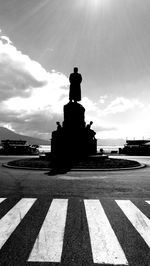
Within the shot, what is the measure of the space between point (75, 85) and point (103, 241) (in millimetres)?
23844

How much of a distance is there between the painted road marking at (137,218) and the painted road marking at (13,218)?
2.99 meters

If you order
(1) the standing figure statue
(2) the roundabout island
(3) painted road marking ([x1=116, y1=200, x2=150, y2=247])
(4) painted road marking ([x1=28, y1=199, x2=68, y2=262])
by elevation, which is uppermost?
(1) the standing figure statue

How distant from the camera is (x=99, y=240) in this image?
4.46m

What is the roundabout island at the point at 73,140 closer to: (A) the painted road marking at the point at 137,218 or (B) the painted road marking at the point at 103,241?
(A) the painted road marking at the point at 137,218

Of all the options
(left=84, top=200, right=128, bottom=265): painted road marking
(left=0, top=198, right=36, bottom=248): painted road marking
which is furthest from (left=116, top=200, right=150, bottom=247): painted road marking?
(left=0, top=198, right=36, bottom=248): painted road marking

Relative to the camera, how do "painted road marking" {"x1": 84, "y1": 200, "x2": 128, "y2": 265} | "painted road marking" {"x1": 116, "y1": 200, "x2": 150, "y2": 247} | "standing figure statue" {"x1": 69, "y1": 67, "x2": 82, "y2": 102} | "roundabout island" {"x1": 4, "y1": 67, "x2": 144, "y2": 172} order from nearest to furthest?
"painted road marking" {"x1": 84, "y1": 200, "x2": 128, "y2": 265}
"painted road marking" {"x1": 116, "y1": 200, "x2": 150, "y2": 247}
"roundabout island" {"x1": 4, "y1": 67, "x2": 144, "y2": 172}
"standing figure statue" {"x1": 69, "y1": 67, "x2": 82, "y2": 102}

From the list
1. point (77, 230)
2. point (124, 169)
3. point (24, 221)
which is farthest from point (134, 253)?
point (124, 169)

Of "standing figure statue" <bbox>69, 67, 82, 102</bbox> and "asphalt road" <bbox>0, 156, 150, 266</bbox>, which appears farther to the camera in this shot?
"standing figure statue" <bbox>69, 67, 82, 102</bbox>

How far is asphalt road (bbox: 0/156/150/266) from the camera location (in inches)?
150

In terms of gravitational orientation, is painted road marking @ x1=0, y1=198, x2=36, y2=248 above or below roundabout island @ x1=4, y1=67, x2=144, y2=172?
below

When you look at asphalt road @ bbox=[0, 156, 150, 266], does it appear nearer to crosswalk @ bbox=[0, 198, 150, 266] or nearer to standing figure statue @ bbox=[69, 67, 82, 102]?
crosswalk @ bbox=[0, 198, 150, 266]

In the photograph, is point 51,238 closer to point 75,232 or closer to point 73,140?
point 75,232

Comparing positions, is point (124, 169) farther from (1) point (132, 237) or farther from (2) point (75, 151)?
(1) point (132, 237)

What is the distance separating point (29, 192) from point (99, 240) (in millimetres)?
5152
